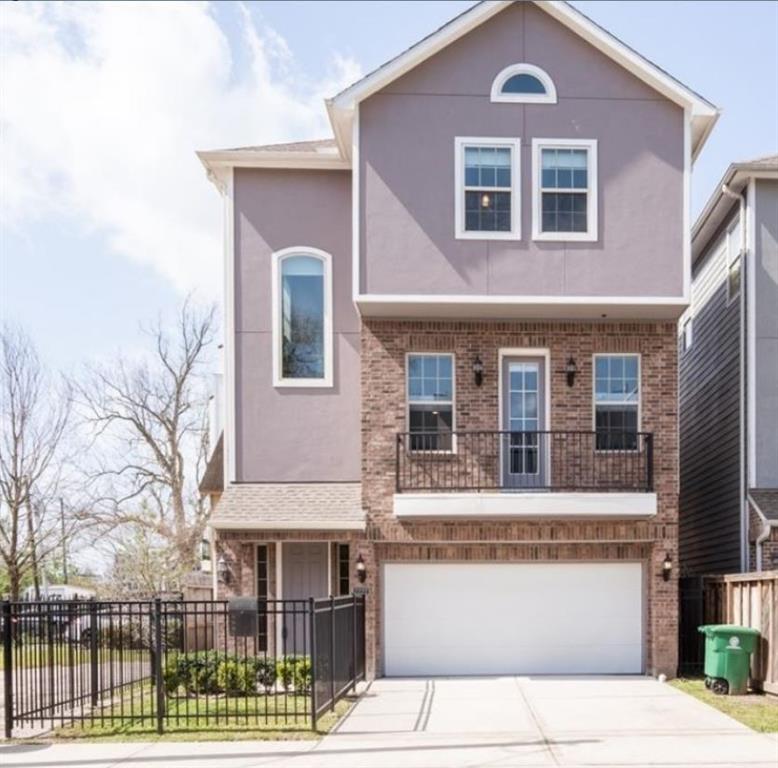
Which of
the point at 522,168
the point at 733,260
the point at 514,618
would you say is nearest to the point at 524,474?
the point at 514,618

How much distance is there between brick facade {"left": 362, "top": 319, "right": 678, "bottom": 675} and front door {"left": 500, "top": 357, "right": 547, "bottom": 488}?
245 mm

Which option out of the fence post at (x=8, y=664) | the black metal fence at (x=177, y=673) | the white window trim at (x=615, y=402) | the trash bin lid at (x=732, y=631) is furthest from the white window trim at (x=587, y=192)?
the fence post at (x=8, y=664)

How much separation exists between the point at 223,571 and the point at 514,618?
14.6 ft

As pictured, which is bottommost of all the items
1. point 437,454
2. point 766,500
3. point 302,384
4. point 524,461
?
point 766,500

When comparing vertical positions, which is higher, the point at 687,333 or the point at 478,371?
the point at 687,333

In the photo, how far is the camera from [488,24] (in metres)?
13.6

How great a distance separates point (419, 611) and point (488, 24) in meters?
8.90

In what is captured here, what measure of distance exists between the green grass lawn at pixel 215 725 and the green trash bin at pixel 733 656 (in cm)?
488

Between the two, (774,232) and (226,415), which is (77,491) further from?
(774,232)

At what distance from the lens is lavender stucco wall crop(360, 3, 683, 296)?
43.3ft

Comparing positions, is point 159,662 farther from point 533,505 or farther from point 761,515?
point 761,515

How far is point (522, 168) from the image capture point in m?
13.4

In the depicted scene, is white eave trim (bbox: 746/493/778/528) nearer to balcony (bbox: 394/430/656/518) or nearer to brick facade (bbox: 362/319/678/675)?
brick facade (bbox: 362/319/678/675)

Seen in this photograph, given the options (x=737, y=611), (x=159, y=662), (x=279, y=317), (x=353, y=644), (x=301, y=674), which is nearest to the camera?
(x=159, y=662)
